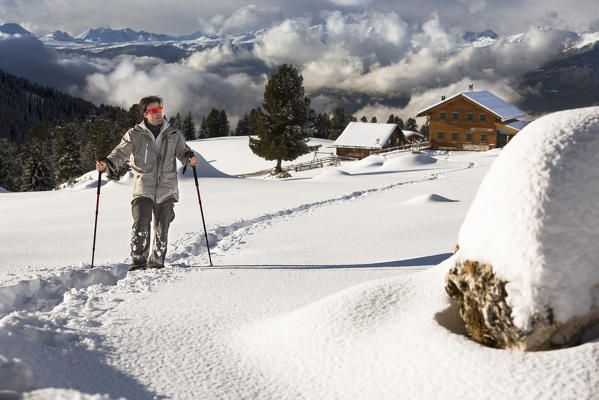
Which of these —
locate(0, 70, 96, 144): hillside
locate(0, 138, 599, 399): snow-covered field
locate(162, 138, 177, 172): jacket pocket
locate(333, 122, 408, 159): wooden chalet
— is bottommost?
locate(0, 138, 599, 399): snow-covered field

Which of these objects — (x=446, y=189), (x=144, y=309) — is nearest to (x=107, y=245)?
(x=144, y=309)

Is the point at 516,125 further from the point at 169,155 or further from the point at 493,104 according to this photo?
the point at 169,155

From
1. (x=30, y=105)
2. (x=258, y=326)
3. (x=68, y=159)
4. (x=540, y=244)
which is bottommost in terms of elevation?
(x=258, y=326)

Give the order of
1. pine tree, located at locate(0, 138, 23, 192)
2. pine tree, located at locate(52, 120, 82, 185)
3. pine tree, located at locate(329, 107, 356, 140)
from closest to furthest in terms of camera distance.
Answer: pine tree, located at locate(0, 138, 23, 192), pine tree, located at locate(52, 120, 82, 185), pine tree, located at locate(329, 107, 356, 140)

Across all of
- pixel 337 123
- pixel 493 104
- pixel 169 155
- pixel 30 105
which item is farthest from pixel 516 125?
pixel 30 105

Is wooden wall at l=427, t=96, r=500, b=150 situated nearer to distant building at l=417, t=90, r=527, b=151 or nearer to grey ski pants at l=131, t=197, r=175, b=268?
distant building at l=417, t=90, r=527, b=151

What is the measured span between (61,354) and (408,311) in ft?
7.97

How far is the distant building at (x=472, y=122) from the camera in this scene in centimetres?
4728

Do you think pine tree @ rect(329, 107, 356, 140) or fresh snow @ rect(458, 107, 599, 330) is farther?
pine tree @ rect(329, 107, 356, 140)

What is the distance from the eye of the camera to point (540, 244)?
8.27ft

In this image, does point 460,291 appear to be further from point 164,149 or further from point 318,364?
point 164,149

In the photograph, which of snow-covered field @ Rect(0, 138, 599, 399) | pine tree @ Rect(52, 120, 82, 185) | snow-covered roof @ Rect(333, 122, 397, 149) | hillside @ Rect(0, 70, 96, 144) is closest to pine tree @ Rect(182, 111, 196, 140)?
pine tree @ Rect(52, 120, 82, 185)

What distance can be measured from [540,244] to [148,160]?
5027mm

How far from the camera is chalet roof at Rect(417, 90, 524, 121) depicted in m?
46.7
